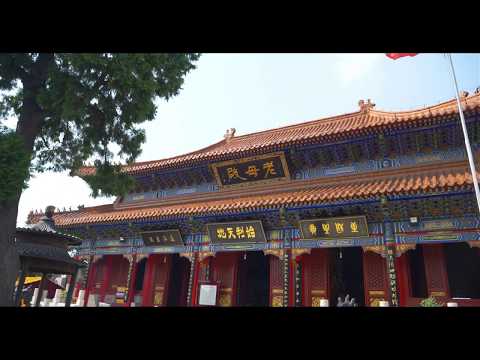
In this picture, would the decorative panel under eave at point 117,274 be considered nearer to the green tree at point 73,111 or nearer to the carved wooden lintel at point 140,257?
the carved wooden lintel at point 140,257


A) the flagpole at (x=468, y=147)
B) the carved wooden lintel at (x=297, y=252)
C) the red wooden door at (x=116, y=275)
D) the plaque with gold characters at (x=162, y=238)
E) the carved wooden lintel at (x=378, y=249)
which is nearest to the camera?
the flagpole at (x=468, y=147)

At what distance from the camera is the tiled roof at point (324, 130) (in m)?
8.98

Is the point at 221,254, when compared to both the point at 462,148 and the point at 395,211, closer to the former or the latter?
the point at 395,211

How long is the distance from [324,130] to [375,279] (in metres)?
5.24

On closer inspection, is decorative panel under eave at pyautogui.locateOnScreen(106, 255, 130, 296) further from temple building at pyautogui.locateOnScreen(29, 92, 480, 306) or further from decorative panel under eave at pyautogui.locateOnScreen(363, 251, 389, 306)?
decorative panel under eave at pyautogui.locateOnScreen(363, 251, 389, 306)

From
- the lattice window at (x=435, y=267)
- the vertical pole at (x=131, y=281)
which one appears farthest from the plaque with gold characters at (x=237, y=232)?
the lattice window at (x=435, y=267)

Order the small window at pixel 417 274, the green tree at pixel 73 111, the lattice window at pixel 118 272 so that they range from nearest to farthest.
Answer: the green tree at pixel 73 111
the small window at pixel 417 274
the lattice window at pixel 118 272

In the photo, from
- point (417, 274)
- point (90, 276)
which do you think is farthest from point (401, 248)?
point (90, 276)

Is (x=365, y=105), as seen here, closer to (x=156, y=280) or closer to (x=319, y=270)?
(x=319, y=270)

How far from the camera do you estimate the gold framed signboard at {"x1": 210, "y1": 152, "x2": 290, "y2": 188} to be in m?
11.3

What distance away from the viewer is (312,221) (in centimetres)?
946

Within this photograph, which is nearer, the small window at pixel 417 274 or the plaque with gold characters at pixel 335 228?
the plaque with gold characters at pixel 335 228

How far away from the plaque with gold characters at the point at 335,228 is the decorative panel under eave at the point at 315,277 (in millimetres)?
966
